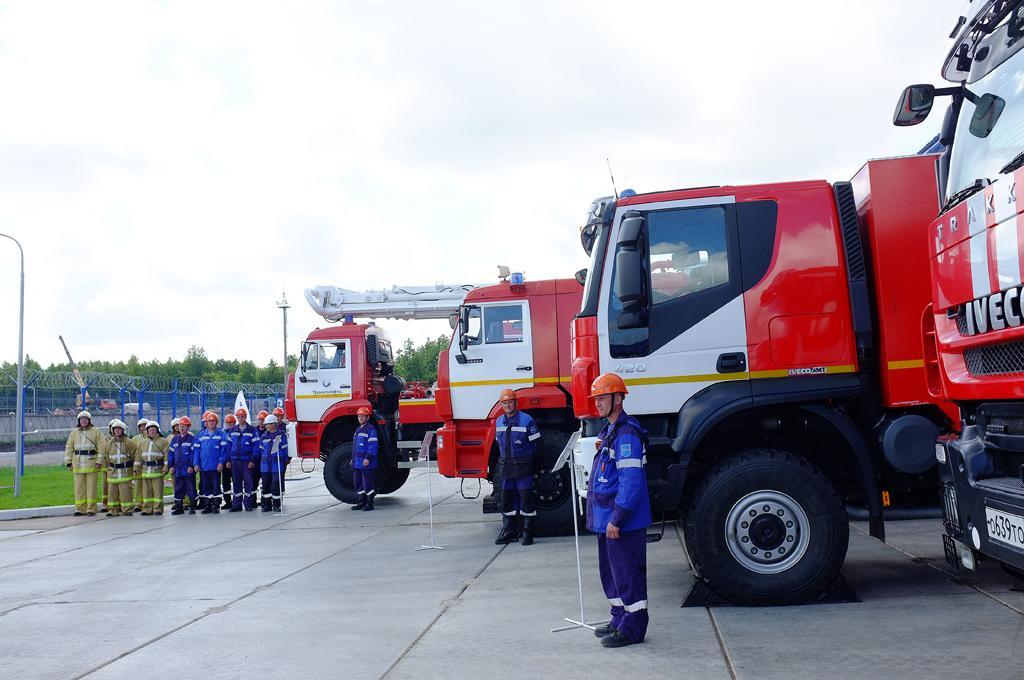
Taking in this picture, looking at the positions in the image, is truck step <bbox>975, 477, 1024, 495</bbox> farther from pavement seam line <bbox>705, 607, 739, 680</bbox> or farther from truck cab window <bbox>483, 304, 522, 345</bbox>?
truck cab window <bbox>483, 304, 522, 345</bbox>

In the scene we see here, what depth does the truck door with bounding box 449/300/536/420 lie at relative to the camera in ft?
38.8

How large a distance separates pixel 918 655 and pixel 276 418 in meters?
12.3

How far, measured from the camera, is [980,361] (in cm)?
462

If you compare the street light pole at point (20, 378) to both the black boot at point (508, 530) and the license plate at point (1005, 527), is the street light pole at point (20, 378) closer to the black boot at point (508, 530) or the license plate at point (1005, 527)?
the black boot at point (508, 530)

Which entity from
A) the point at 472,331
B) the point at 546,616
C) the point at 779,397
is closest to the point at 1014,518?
the point at 779,397

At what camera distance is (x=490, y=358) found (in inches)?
472

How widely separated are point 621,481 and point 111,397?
26091mm

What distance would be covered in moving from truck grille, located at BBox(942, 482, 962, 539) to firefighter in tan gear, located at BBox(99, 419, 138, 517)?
14.5m

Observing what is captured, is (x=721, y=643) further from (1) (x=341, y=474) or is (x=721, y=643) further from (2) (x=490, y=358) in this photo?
(1) (x=341, y=474)

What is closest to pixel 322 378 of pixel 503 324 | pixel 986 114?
pixel 503 324

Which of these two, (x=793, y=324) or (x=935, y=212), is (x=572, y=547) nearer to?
(x=793, y=324)

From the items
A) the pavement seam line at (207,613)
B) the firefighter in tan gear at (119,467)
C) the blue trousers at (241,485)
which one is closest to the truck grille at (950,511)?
the pavement seam line at (207,613)

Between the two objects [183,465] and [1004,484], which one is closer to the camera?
[1004,484]

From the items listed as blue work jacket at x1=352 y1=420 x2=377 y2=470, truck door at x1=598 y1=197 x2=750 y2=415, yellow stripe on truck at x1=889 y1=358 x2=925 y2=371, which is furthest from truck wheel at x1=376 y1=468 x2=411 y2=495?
yellow stripe on truck at x1=889 y1=358 x2=925 y2=371
